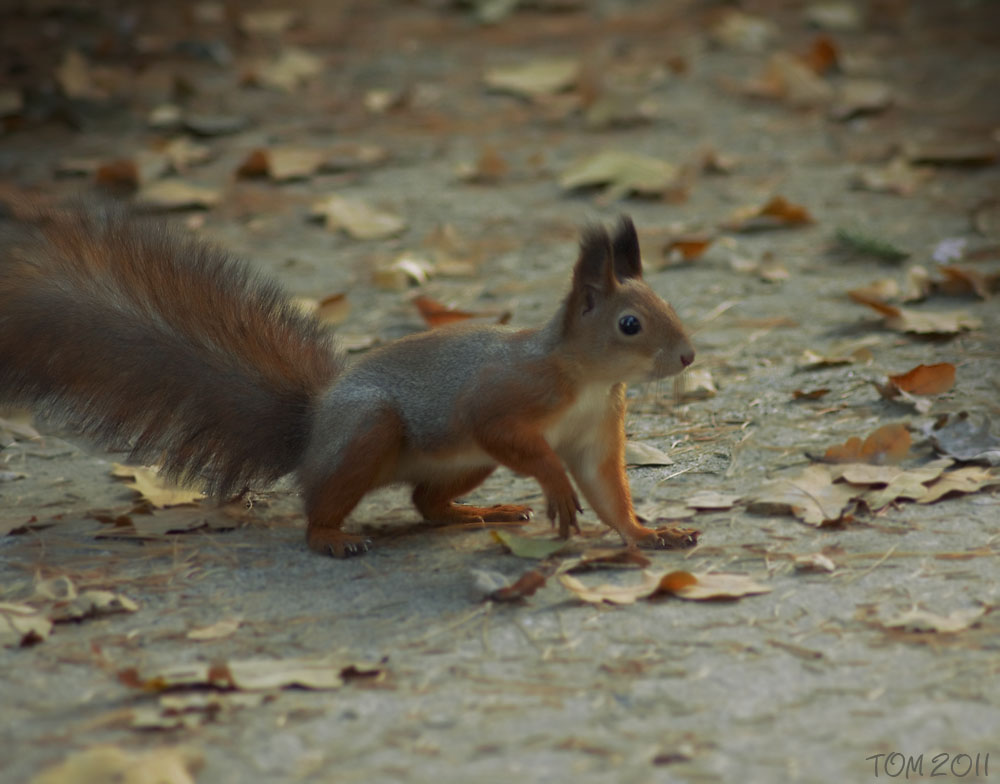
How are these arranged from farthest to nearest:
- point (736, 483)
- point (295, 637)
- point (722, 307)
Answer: point (722, 307), point (736, 483), point (295, 637)

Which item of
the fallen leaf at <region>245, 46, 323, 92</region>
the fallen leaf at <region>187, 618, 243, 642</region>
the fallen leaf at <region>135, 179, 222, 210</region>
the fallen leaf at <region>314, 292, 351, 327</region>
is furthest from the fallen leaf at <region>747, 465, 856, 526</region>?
the fallen leaf at <region>245, 46, 323, 92</region>

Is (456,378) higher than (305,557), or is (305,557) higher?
(456,378)

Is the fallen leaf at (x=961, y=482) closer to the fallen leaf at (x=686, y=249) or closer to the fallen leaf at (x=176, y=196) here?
the fallen leaf at (x=686, y=249)

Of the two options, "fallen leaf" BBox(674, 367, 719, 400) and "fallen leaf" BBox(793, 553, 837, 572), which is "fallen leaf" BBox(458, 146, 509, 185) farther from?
"fallen leaf" BBox(793, 553, 837, 572)

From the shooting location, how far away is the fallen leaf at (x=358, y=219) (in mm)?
4484

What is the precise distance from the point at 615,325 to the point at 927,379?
1.04 meters

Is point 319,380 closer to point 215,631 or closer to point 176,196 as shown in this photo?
point 215,631

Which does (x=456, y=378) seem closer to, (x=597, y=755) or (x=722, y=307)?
(x=597, y=755)

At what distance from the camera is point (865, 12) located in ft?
22.7

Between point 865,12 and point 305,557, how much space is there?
5.65 meters

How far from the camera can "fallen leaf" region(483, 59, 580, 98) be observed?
6047 mm

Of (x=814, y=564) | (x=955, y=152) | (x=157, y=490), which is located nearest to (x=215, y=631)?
(x=157, y=490)

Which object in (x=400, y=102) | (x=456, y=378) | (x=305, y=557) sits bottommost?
(x=305, y=557)

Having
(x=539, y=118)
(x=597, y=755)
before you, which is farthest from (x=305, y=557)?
(x=539, y=118)
